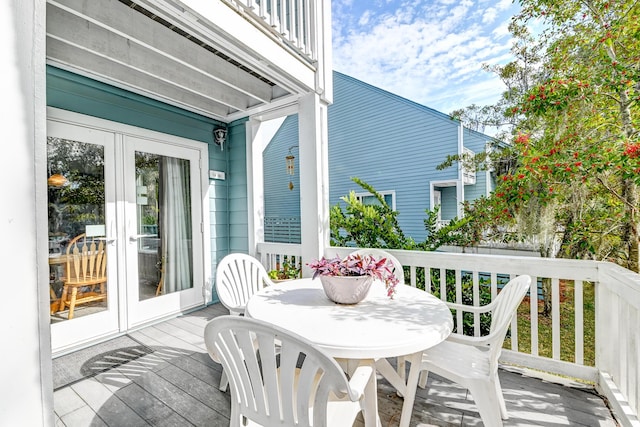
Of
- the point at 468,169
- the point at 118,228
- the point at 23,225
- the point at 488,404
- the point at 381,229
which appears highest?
the point at 468,169

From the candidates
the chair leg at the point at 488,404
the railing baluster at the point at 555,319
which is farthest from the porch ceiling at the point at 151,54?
the railing baluster at the point at 555,319

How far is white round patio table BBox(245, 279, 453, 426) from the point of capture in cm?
126

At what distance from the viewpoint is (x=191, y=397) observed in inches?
79.7

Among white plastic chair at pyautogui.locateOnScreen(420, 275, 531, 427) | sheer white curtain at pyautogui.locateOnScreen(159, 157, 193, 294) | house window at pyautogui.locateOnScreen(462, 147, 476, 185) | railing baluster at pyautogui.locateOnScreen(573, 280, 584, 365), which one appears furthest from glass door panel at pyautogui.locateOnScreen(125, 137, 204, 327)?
house window at pyautogui.locateOnScreen(462, 147, 476, 185)

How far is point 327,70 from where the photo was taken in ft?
10.3

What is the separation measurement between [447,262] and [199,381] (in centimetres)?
224

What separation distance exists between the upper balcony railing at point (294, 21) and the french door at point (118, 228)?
1.90m

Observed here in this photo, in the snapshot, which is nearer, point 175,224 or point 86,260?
point 86,260

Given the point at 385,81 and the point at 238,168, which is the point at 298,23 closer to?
the point at 238,168

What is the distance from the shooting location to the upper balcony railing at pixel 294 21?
7.50ft

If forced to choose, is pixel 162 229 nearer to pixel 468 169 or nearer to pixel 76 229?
pixel 76 229

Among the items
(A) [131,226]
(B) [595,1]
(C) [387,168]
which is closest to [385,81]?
(C) [387,168]

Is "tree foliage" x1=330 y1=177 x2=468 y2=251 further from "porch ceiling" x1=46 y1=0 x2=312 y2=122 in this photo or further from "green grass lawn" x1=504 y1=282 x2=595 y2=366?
"porch ceiling" x1=46 y1=0 x2=312 y2=122

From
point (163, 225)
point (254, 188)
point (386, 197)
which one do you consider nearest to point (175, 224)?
point (163, 225)
